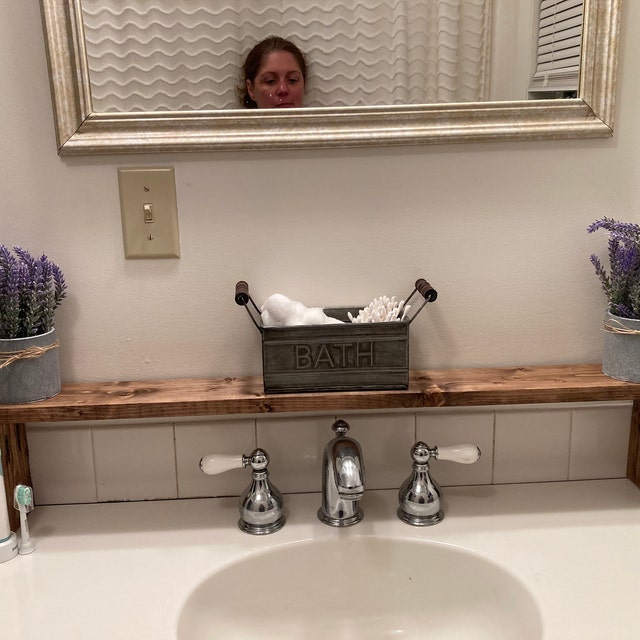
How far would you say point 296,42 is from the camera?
37.6 inches

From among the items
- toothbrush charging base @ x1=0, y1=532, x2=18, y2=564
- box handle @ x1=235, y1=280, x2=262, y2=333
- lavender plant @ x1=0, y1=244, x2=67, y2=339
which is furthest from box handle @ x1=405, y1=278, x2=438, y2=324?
toothbrush charging base @ x1=0, y1=532, x2=18, y2=564

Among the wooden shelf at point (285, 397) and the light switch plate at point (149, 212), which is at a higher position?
the light switch plate at point (149, 212)

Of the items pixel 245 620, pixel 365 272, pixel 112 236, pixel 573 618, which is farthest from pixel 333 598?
pixel 112 236

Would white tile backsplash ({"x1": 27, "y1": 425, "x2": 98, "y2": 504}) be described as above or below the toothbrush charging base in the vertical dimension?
above

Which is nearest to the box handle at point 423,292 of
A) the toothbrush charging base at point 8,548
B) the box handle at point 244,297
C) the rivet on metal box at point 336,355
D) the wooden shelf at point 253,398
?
the rivet on metal box at point 336,355

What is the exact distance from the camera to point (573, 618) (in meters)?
0.83

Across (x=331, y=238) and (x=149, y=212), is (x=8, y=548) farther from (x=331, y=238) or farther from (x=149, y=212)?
(x=331, y=238)

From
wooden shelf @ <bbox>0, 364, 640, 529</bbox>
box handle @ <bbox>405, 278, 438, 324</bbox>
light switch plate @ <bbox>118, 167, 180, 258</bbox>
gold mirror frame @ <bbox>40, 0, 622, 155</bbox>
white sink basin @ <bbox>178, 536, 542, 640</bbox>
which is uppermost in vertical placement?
gold mirror frame @ <bbox>40, 0, 622, 155</bbox>

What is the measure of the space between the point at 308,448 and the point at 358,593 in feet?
0.74

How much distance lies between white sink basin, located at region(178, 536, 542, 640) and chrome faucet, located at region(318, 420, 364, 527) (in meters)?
0.04

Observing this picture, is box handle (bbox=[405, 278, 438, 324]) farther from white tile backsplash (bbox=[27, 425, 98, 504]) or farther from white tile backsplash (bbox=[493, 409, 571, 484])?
white tile backsplash (bbox=[27, 425, 98, 504])

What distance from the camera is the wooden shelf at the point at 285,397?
3.11 feet

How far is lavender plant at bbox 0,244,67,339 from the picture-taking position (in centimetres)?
92

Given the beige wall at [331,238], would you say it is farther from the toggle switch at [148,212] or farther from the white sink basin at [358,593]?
the white sink basin at [358,593]
